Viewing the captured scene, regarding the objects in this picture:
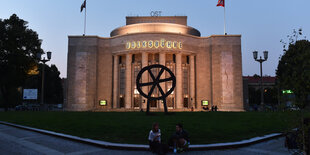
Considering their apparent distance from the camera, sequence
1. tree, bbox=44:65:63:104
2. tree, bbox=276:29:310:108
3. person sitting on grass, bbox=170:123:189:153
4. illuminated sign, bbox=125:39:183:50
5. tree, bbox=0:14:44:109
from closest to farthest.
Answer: tree, bbox=276:29:310:108
person sitting on grass, bbox=170:123:189:153
tree, bbox=0:14:44:109
illuminated sign, bbox=125:39:183:50
tree, bbox=44:65:63:104

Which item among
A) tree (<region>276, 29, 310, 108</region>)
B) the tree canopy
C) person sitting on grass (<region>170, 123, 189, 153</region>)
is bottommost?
person sitting on grass (<region>170, 123, 189, 153</region>)

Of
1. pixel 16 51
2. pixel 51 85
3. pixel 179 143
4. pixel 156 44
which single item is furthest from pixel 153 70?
pixel 179 143

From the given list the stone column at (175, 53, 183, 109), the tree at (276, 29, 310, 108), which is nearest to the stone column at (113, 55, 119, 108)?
the stone column at (175, 53, 183, 109)

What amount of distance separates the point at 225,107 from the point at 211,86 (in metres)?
5.84

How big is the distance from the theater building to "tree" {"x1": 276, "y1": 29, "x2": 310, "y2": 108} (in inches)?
1876

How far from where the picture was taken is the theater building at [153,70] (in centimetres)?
5562

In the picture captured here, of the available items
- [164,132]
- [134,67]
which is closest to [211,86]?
[134,67]

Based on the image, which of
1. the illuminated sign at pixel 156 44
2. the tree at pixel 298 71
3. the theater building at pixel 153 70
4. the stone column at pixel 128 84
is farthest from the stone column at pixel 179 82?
the tree at pixel 298 71

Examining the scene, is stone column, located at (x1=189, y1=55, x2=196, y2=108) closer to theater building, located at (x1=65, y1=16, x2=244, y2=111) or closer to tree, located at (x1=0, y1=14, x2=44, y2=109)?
theater building, located at (x1=65, y1=16, x2=244, y2=111)

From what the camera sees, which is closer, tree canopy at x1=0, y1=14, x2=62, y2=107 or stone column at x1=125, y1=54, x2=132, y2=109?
tree canopy at x1=0, y1=14, x2=62, y2=107

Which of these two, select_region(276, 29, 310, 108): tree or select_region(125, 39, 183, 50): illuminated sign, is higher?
select_region(125, 39, 183, 50): illuminated sign

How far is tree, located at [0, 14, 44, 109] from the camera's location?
1727 inches

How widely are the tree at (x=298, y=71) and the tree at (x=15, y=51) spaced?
46.3 m

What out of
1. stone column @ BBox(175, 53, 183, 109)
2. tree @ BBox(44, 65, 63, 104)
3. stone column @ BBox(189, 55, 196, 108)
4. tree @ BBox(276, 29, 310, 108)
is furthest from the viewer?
tree @ BBox(44, 65, 63, 104)
